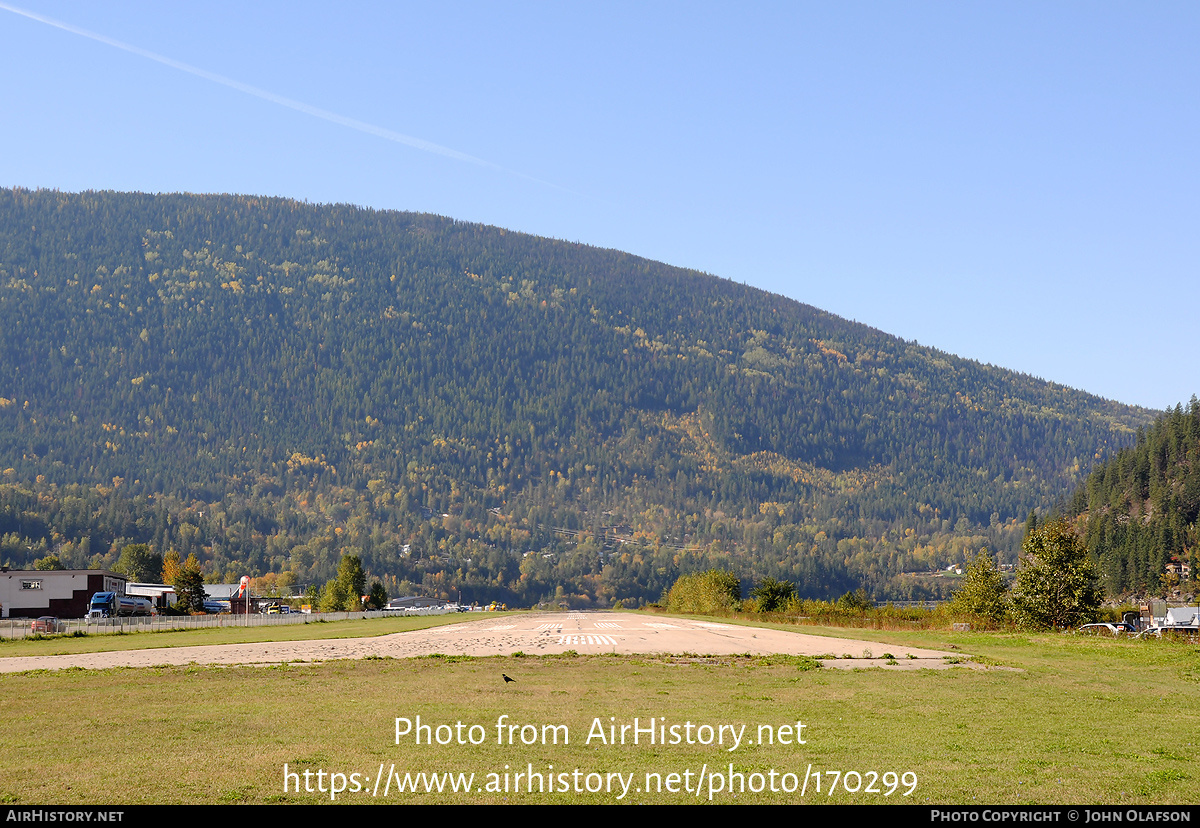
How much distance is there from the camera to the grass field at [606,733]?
59.2ft

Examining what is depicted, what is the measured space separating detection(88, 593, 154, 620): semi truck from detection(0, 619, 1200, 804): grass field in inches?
3929

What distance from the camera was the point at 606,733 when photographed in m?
24.4

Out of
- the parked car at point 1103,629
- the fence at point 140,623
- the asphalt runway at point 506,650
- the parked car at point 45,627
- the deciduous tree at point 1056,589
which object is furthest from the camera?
the fence at point 140,623

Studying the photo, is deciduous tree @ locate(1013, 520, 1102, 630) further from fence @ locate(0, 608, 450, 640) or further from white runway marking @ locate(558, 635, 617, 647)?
fence @ locate(0, 608, 450, 640)

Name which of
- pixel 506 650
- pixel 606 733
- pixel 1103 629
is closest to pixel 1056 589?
pixel 1103 629

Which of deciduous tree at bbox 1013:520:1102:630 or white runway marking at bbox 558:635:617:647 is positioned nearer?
white runway marking at bbox 558:635:617:647

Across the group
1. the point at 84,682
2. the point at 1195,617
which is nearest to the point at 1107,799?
the point at 84,682

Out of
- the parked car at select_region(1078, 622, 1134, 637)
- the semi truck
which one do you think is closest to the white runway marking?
the parked car at select_region(1078, 622, 1134, 637)

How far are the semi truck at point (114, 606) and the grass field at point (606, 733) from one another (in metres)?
99.8

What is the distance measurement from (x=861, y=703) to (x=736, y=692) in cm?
461

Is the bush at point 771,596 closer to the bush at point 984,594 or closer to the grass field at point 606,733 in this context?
the bush at point 984,594

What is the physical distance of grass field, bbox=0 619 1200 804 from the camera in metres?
18.0

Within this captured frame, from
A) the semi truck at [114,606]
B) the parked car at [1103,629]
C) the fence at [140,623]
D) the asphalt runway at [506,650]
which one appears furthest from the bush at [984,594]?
the semi truck at [114,606]
